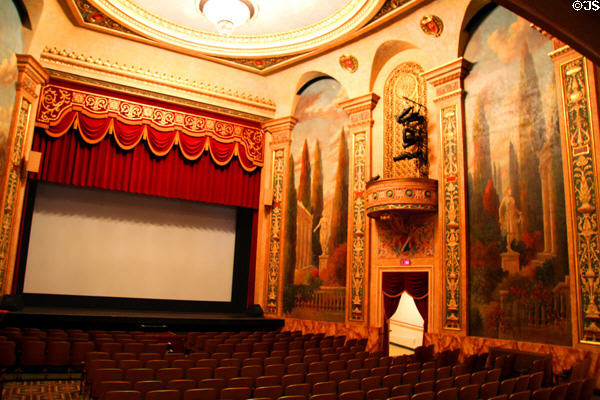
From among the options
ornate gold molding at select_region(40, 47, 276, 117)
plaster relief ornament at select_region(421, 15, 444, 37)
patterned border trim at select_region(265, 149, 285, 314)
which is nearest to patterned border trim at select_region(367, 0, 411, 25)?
A: plaster relief ornament at select_region(421, 15, 444, 37)

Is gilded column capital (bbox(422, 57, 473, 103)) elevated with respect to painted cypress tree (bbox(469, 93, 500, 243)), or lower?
elevated

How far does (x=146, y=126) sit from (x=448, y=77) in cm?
706

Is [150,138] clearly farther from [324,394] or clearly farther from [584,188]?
[584,188]

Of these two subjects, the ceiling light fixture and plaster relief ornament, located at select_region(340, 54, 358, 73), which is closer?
the ceiling light fixture

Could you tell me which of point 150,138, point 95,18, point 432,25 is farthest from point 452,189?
point 95,18

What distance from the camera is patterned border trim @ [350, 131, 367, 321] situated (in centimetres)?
1012

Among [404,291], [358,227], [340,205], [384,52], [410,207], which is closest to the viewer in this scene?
[410,207]

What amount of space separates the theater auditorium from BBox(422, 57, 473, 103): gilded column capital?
44 millimetres

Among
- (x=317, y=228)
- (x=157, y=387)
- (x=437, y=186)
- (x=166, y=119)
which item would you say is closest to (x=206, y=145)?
(x=166, y=119)

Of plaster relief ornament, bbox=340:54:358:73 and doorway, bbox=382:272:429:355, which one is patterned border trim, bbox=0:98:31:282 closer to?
plaster relief ornament, bbox=340:54:358:73

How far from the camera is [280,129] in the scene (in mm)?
12656

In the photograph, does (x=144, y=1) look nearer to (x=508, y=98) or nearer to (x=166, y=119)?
(x=166, y=119)

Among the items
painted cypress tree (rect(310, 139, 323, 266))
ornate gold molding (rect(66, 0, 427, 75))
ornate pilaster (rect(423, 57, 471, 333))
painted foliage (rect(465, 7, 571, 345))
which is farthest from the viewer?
painted cypress tree (rect(310, 139, 323, 266))

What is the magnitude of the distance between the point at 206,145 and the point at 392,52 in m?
5.08
